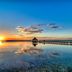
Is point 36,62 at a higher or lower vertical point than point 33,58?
lower

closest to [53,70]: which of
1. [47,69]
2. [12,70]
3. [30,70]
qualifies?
[47,69]

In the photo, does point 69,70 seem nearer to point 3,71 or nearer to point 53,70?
point 53,70

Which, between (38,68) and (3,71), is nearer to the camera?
(3,71)

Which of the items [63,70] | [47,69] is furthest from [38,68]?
[63,70]

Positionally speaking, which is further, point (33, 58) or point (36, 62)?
point (33, 58)

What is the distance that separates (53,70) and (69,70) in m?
2.04

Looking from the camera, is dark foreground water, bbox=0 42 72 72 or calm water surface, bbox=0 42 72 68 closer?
dark foreground water, bbox=0 42 72 72

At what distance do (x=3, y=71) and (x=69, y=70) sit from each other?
8.31 m

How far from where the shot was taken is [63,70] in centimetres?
2673

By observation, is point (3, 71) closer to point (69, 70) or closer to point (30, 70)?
point (30, 70)

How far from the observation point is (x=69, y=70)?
1049 inches

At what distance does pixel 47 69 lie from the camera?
27.2m

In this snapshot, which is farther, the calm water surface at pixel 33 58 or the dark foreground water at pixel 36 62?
the calm water surface at pixel 33 58

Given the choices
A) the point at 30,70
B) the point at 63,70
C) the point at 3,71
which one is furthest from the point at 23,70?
the point at 63,70
